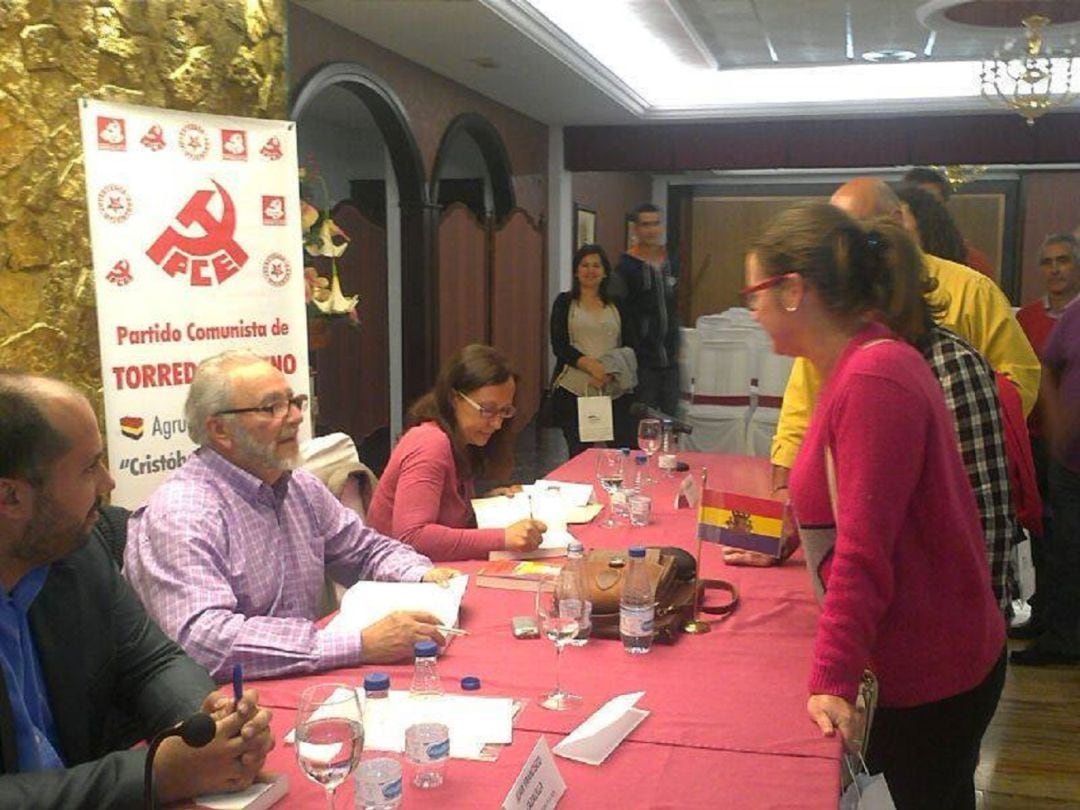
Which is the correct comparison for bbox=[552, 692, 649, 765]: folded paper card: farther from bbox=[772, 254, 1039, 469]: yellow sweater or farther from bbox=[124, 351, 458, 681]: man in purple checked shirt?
bbox=[772, 254, 1039, 469]: yellow sweater

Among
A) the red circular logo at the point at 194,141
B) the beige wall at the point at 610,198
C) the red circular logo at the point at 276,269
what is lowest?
the red circular logo at the point at 276,269

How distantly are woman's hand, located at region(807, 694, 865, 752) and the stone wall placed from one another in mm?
2018

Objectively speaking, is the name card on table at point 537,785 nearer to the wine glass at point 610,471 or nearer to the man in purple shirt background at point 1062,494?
the wine glass at point 610,471

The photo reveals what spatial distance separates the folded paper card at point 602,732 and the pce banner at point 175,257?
1.70 meters

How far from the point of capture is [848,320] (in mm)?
1624

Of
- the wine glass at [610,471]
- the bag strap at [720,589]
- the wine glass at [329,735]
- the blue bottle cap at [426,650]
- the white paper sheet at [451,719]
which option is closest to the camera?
the wine glass at [329,735]

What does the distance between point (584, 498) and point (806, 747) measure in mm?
1608

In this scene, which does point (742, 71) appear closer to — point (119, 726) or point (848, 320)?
point (848, 320)

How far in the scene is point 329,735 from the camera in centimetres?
120

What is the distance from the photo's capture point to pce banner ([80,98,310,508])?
2.69 meters

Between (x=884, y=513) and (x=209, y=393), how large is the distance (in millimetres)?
1258

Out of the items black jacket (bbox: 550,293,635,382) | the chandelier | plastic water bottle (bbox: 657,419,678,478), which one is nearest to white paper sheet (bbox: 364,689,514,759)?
plastic water bottle (bbox: 657,419,678,478)

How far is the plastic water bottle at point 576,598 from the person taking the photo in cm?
168

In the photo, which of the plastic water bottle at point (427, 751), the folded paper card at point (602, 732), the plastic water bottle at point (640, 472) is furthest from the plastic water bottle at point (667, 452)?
the plastic water bottle at point (427, 751)
